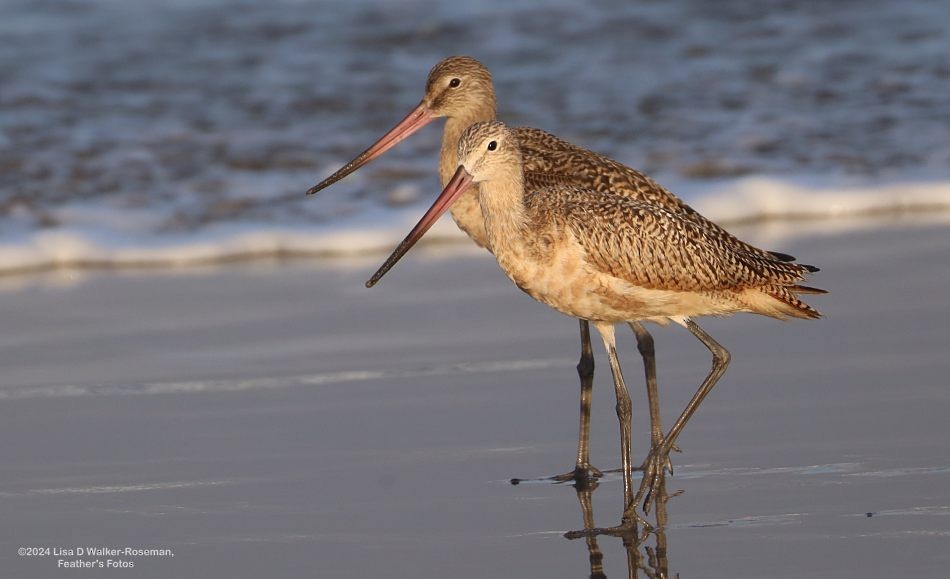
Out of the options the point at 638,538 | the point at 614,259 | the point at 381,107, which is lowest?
the point at 638,538

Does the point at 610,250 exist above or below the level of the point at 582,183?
below

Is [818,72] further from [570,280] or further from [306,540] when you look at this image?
[306,540]

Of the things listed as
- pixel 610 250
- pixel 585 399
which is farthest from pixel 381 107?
pixel 610 250

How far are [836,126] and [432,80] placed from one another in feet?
13.4

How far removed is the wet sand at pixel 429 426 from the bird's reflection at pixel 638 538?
0.11 feet

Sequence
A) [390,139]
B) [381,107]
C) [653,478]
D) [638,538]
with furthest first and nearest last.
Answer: [381,107], [390,139], [653,478], [638,538]

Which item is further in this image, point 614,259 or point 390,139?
point 390,139

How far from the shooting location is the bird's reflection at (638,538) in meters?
4.89

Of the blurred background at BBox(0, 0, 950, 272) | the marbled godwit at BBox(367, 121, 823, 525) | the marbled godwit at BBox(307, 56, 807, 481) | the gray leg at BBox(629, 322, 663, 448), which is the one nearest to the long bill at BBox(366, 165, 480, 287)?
the marbled godwit at BBox(367, 121, 823, 525)

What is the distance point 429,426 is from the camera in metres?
6.20

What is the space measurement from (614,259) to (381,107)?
647 cm

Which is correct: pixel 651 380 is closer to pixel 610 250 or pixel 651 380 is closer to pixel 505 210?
pixel 610 250

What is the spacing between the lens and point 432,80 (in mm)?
7398

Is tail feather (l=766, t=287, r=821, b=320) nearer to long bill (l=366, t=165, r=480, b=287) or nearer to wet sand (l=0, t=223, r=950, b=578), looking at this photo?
wet sand (l=0, t=223, r=950, b=578)
